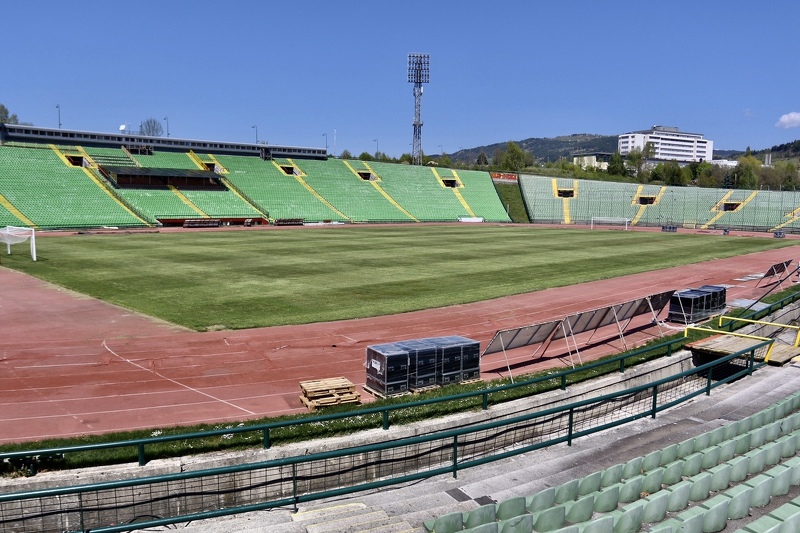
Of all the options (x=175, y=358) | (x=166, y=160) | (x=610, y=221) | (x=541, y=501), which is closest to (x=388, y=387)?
(x=175, y=358)

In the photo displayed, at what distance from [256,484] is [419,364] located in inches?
239

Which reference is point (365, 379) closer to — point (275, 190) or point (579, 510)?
point (579, 510)

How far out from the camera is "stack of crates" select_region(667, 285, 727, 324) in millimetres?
23125

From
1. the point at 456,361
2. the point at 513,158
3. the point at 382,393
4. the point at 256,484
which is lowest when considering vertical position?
the point at 256,484

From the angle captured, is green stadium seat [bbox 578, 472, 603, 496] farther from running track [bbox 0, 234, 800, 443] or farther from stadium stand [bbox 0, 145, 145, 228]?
stadium stand [bbox 0, 145, 145, 228]

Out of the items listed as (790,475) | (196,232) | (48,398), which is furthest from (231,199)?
(790,475)

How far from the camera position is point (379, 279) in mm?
32844

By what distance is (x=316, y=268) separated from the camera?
36.8 meters

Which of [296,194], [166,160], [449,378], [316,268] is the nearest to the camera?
[449,378]

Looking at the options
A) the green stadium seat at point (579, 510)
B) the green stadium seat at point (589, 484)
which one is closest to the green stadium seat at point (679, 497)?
the green stadium seat at point (589, 484)

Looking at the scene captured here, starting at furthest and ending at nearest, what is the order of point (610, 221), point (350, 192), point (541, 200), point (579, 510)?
1. point (541, 200)
2. point (350, 192)
3. point (610, 221)
4. point (579, 510)

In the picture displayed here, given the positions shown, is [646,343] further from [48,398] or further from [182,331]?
[48,398]

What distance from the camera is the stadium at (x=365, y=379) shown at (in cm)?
857

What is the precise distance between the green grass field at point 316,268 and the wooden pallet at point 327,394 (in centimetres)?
831
